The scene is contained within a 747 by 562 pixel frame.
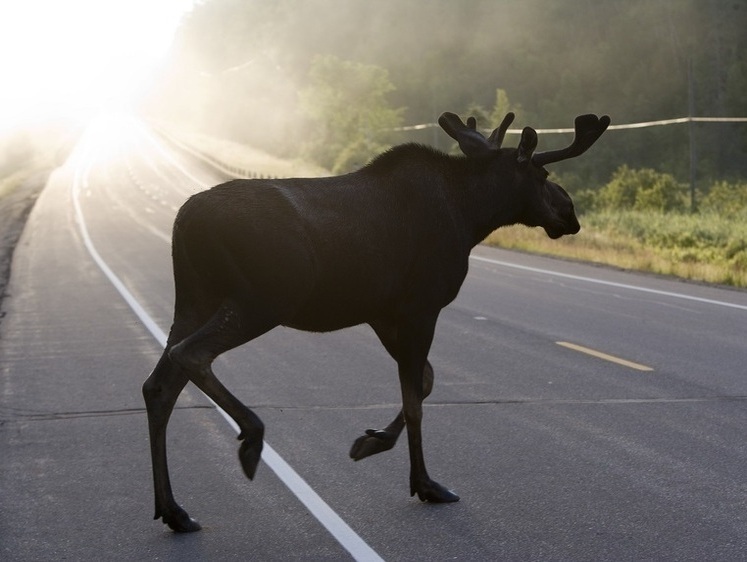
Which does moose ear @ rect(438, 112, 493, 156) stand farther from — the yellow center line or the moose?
the yellow center line

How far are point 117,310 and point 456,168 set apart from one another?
34.7 ft

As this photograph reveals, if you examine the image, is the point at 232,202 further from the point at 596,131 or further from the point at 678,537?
the point at 678,537

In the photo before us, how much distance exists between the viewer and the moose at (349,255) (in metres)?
5.62

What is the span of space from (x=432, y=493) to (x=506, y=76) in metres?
103

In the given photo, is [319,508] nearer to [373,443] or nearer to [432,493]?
[373,443]

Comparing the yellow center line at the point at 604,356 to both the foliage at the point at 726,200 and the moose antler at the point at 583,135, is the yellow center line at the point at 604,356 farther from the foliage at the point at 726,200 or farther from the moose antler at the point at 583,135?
the foliage at the point at 726,200

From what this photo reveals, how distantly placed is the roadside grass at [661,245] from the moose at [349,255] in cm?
1392

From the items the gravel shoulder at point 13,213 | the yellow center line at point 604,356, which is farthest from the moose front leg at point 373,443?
the gravel shoulder at point 13,213

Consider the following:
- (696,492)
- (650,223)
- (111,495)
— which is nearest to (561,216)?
(696,492)

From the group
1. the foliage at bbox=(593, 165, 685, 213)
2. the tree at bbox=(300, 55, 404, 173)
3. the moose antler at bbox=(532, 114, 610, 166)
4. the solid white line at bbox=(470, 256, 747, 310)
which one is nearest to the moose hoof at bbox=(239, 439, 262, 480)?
the moose antler at bbox=(532, 114, 610, 166)

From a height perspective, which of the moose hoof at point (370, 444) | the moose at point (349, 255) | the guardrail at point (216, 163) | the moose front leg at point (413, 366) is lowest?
the guardrail at point (216, 163)

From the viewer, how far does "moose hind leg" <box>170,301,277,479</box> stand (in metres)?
5.29

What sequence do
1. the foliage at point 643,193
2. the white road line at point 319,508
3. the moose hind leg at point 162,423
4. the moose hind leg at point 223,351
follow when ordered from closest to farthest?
the moose hind leg at point 223,351 < the white road line at point 319,508 < the moose hind leg at point 162,423 < the foliage at point 643,193

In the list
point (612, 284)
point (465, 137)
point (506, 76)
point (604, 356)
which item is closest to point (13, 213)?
point (612, 284)
